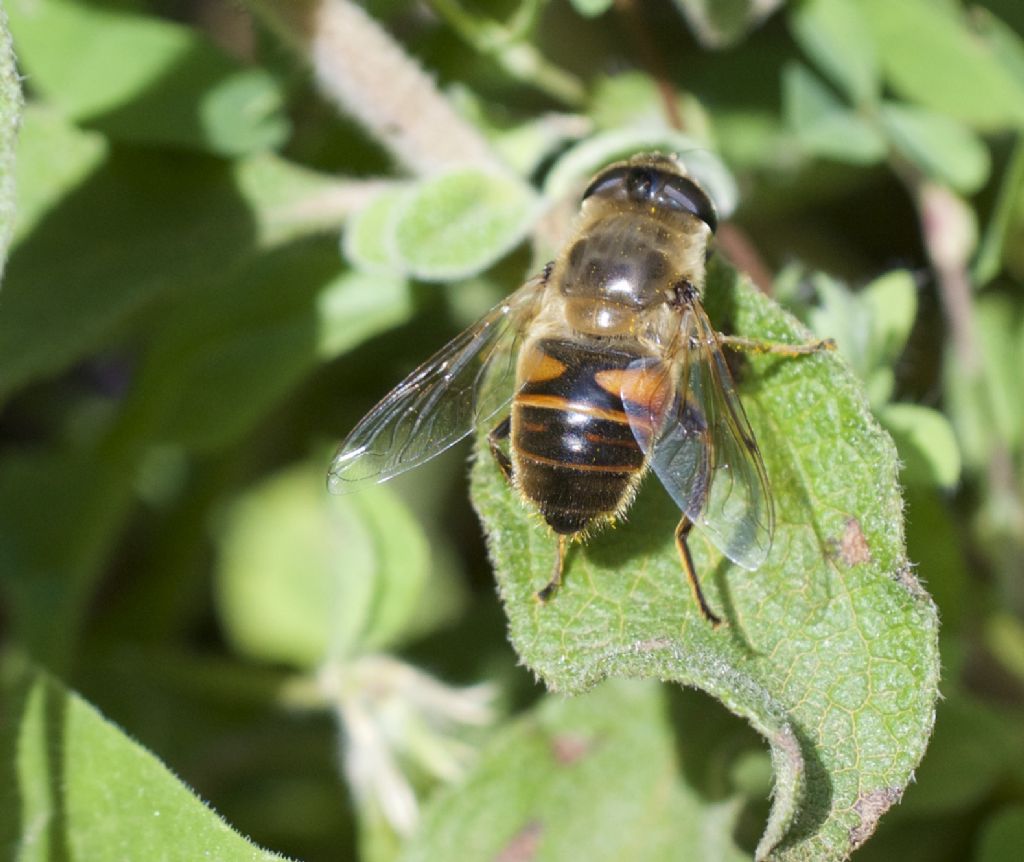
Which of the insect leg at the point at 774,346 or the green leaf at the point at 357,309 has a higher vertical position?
the insect leg at the point at 774,346

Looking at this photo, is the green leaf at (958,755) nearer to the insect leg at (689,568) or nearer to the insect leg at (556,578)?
the insect leg at (689,568)

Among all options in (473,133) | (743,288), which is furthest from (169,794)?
(473,133)

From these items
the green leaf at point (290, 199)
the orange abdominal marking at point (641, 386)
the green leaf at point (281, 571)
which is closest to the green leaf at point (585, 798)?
the green leaf at point (281, 571)

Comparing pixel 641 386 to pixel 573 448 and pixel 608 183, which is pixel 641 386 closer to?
pixel 573 448

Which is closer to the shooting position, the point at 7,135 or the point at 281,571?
the point at 7,135

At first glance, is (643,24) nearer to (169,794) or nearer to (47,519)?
(47,519)

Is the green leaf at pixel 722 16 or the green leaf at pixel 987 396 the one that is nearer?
the green leaf at pixel 722 16

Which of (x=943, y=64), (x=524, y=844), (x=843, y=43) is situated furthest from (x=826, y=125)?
(x=524, y=844)
